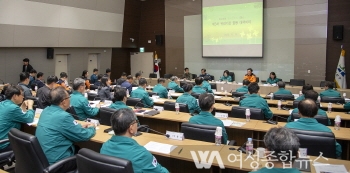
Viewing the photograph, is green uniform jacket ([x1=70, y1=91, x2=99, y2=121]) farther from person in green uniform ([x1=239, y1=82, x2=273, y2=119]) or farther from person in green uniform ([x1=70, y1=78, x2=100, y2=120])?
person in green uniform ([x1=239, y1=82, x2=273, y2=119])

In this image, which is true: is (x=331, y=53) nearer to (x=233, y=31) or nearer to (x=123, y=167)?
(x=233, y=31)

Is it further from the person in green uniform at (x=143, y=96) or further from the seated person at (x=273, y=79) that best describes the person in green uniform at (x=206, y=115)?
the seated person at (x=273, y=79)

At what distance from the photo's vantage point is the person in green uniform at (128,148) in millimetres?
2150

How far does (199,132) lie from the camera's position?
3244 millimetres

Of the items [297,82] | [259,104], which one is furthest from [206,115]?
[297,82]

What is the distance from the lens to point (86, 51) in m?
13.1

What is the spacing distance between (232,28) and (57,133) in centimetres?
992

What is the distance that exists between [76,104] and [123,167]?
316cm

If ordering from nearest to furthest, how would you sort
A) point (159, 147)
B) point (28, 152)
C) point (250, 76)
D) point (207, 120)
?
point (28, 152) → point (159, 147) → point (207, 120) → point (250, 76)

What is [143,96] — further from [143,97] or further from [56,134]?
[56,134]

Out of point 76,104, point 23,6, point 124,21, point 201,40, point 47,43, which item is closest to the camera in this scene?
point 76,104

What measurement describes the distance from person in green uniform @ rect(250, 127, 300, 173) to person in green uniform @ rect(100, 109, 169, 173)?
31.6 inches

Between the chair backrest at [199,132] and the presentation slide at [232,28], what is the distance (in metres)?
8.72

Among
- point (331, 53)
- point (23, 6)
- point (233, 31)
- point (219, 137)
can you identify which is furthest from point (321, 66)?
point (23, 6)
